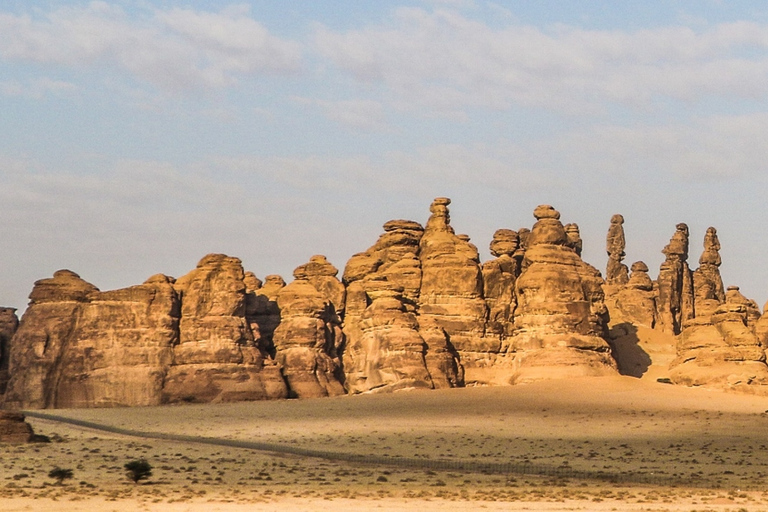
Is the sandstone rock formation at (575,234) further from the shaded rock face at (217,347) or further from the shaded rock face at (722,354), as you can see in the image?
the shaded rock face at (217,347)

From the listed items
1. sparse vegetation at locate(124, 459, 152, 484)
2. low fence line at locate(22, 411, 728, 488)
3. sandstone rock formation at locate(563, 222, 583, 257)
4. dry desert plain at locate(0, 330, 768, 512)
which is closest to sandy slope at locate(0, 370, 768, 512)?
dry desert plain at locate(0, 330, 768, 512)

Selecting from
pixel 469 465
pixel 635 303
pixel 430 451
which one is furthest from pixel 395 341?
pixel 635 303

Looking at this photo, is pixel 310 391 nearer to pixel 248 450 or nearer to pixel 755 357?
pixel 755 357

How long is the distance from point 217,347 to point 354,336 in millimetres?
10184

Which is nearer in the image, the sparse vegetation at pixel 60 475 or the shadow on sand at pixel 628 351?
the sparse vegetation at pixel 60 475

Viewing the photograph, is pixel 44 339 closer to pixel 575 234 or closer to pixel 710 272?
pixel 575 234

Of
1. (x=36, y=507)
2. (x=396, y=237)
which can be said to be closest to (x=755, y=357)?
(x=396, y=237)

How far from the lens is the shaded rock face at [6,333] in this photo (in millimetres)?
92875

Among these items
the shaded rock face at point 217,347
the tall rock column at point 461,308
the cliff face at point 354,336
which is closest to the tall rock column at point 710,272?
the cliff face at point 354,336

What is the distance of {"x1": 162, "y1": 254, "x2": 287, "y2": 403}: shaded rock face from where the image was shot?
8294 centimetres

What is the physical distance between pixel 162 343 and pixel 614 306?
45959 millimetres

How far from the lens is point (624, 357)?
101 meters

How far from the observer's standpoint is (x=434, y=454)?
5259 cm

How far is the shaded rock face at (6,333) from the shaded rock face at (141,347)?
16.9ft
